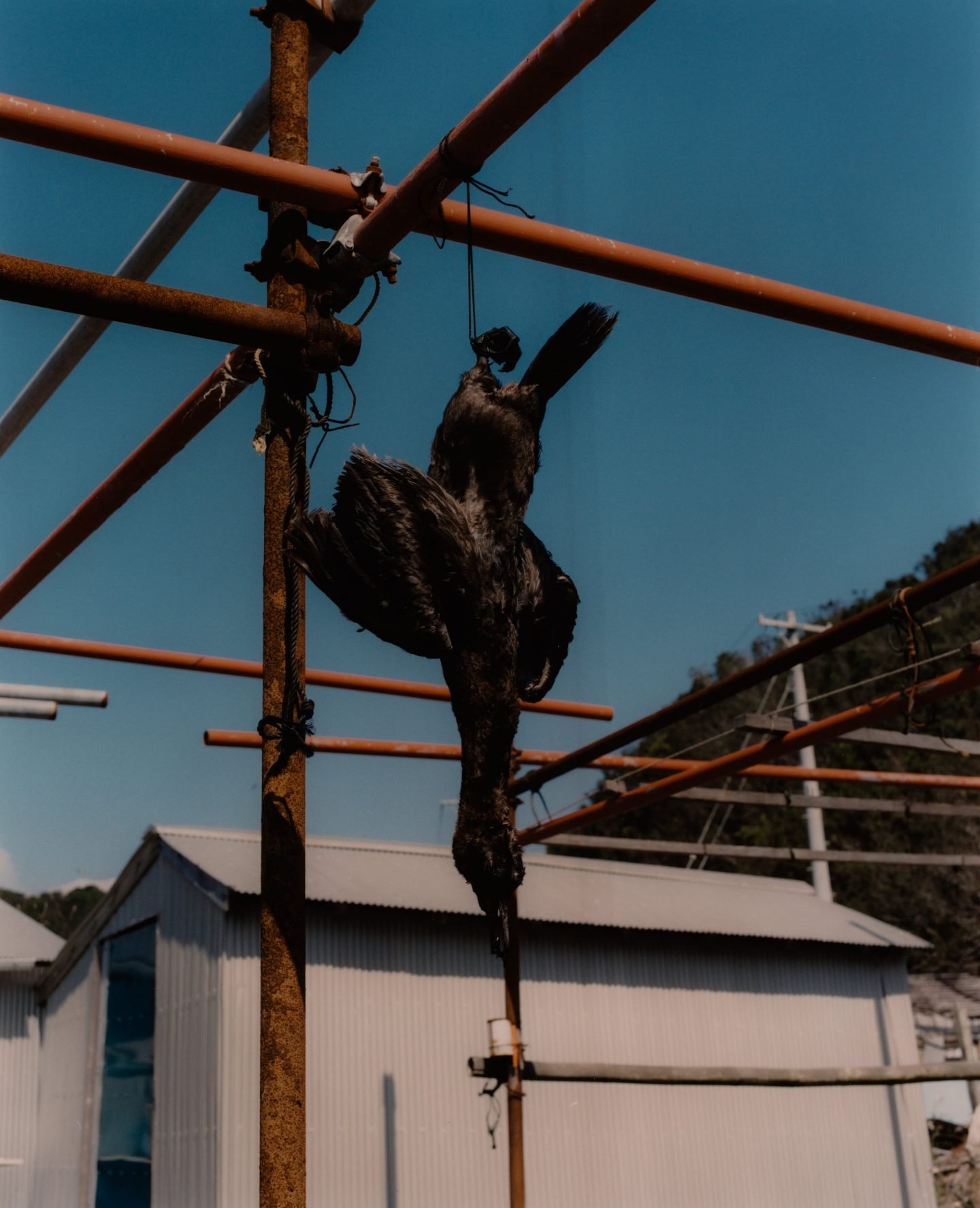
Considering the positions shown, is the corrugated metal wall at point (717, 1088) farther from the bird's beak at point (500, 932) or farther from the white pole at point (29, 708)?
the bird's beak at point (500, 932)

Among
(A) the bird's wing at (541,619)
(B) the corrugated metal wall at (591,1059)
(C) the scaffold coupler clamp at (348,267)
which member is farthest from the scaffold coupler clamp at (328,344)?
(B) the corrugated metal wall at (591,1059)

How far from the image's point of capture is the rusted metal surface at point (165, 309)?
3.34 meters

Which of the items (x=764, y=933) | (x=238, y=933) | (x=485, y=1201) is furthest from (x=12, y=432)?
(x=764, y=933)

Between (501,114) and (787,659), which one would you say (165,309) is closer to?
(501,114)

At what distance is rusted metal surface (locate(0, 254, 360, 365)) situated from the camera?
132 inches

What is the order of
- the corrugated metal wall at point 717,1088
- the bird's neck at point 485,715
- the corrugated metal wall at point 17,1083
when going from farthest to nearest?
1. the corrugated metal wall at point 17,1083
2. the corrugated metal wall at point 717,1088
3. the bird's neck at point 485,715

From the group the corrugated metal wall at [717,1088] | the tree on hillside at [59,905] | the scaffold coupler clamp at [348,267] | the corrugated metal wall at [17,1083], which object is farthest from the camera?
the tree on hillside at [59,905]

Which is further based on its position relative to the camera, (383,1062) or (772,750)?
(383,1062)

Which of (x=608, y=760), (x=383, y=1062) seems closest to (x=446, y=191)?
(x=608, y=760)

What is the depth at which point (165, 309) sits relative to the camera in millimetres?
3541

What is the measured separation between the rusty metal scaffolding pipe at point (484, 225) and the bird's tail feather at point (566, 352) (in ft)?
1.28

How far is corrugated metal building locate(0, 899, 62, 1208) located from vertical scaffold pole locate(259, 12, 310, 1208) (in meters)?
12.7

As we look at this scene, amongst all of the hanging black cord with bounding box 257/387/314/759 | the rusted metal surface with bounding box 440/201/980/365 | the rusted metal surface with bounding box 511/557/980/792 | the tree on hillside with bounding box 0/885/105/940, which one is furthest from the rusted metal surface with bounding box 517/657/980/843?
the tree on hillside with bounding box 0/885/105/940

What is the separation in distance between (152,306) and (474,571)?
1.16 m
